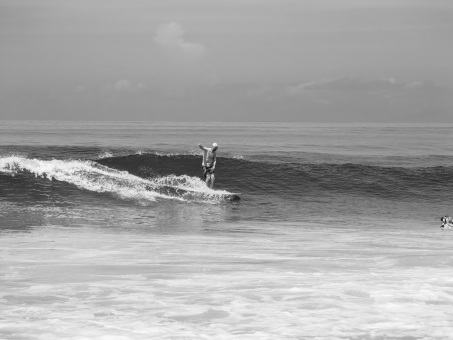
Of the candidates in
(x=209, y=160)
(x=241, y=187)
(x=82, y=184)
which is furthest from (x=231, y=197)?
(x=82, y=184)

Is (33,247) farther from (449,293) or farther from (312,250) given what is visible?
(449,293)

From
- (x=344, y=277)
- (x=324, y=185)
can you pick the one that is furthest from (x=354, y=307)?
(x=324, y=185)

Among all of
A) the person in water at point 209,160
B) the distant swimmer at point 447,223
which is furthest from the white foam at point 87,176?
the distant swimmer at point 447,223

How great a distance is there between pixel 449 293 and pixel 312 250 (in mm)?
3828

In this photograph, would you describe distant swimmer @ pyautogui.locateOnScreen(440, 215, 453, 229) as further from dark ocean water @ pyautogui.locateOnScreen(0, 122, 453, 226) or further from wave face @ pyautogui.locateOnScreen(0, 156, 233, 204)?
wave face @ pyautogui.locateOnScreen(0, 156, 233, 204)

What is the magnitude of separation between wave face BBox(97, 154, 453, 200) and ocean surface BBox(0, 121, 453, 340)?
12.1 inches

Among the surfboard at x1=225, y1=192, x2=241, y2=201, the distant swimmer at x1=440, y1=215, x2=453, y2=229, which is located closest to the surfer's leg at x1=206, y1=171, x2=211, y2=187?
the surfboard at x1=225, y1=192, x2=241, y2=201

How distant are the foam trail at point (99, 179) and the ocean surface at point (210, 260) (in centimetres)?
7

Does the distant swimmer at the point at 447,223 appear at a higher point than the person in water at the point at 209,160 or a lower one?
lower

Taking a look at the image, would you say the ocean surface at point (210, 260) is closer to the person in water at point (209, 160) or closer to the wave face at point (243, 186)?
the wave face at point (243, 186)

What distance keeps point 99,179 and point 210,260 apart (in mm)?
12388

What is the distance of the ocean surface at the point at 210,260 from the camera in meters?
5.99

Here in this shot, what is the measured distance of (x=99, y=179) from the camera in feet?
69.4

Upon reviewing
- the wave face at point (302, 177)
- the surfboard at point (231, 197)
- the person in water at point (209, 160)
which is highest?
the person in water at point (209, 160)
